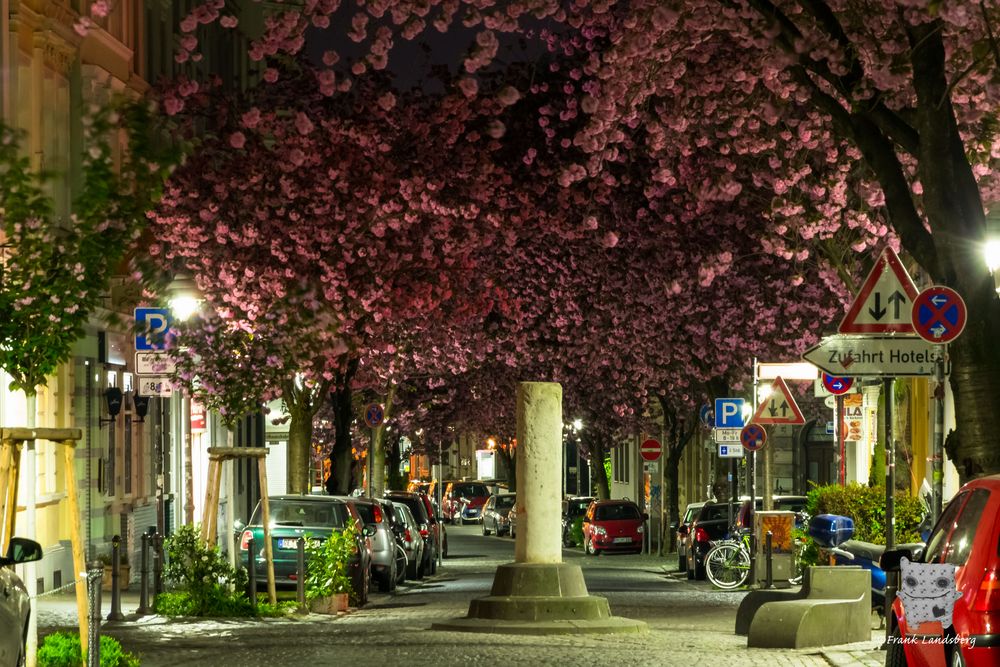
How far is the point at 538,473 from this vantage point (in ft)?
76.5

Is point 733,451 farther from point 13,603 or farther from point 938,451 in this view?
point 13,603

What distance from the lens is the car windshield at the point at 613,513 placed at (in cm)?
5706

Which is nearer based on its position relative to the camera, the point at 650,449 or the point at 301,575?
the point at 301,575

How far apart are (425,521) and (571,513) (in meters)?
23.8

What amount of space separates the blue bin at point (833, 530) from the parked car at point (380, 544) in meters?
9.57

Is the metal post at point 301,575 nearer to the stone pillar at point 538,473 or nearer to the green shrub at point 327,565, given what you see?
the green shrub at point 327,565

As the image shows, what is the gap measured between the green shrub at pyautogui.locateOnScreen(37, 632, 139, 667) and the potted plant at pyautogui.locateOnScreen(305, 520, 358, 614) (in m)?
10.0

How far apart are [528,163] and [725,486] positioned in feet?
38.6

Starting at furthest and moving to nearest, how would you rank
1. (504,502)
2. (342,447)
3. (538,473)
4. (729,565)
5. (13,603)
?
(504,502) < (342,447) < (729,565) < (538,473) < (13,603)

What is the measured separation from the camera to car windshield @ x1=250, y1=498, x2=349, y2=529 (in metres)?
28.9

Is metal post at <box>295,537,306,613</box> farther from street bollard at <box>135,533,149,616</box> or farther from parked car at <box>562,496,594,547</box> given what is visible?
parked car at <box>562,496,594,547</box>

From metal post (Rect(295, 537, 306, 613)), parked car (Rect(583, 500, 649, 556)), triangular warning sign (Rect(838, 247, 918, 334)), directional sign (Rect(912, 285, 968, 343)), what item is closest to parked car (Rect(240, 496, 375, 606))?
metal post (Rect(295, 537, 306, 613))

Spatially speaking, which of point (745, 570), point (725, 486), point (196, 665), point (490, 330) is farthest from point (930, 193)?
point (490, 330)

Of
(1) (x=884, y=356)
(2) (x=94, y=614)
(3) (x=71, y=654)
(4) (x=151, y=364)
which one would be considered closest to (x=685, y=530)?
(4) (x=151, y=364)
